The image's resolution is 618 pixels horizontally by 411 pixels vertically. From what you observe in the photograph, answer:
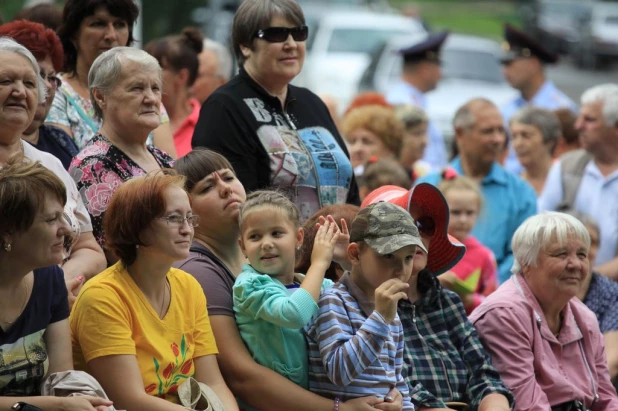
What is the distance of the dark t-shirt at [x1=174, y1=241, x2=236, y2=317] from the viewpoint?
190 inches

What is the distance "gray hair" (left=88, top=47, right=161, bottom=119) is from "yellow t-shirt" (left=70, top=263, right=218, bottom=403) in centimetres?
108

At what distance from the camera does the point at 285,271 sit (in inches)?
188

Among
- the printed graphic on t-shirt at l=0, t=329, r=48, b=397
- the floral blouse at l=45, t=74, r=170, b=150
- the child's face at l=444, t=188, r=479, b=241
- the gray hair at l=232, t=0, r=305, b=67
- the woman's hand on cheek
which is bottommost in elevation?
the woman's hand on cheek

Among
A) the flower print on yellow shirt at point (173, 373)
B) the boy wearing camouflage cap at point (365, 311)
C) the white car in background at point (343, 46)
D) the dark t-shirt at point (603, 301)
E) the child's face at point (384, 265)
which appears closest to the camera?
the flower print on yellow shirt at point (173, 373)

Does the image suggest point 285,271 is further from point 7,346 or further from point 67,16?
point 67,16

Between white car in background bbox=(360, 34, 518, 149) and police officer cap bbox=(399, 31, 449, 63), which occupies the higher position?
police officer cap bbox=(399, 31, 449, 63)

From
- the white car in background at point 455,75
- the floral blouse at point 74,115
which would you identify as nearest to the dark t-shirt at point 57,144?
the floral blouse at point 74,115

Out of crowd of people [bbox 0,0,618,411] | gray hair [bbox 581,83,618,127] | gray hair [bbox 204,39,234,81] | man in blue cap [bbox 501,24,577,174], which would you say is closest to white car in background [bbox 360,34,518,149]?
man in blue cap [bbox 501,24,577,174]

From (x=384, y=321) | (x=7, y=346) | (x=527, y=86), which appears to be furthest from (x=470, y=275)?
(x=527, y=86)

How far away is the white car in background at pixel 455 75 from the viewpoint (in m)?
16.3

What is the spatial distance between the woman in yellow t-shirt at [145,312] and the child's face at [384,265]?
72cm

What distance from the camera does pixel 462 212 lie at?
7.20m

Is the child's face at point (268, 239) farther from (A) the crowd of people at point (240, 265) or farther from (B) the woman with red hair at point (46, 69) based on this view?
(B) the woman with red hair at point (46, 69)

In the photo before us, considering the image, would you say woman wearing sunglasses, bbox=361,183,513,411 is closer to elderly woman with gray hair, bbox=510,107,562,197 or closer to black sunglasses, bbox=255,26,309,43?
black sunglasses, bbox=255,26,309,43
